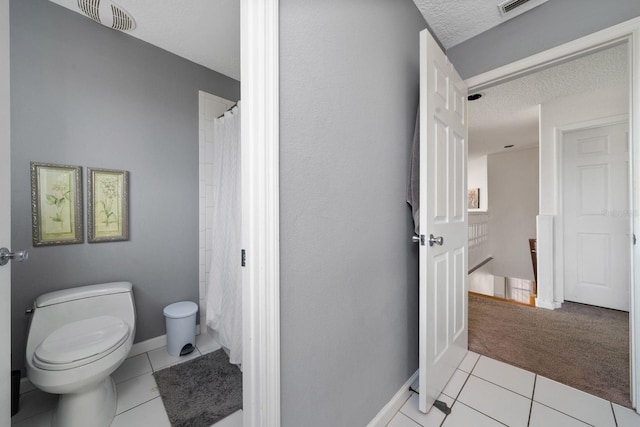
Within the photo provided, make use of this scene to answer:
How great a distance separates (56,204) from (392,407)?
94.3 inches

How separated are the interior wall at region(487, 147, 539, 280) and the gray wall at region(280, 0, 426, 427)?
15.5ft

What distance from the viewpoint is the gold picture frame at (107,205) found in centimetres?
168

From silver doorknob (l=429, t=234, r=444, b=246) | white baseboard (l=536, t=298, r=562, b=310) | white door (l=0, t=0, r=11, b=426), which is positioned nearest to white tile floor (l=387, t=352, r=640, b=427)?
silver doorknob (l=429, t=234, r=444, b=246)

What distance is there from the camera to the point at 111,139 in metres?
1.76

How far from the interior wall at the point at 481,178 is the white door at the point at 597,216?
245 cm

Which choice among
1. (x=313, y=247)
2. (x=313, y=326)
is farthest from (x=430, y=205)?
(x=313, y=326)

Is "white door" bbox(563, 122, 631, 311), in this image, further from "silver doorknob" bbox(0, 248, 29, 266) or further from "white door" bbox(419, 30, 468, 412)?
"silver doorknob" bbox(0, 248, 29, 266)

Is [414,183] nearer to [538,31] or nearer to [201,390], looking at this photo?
[538,31]

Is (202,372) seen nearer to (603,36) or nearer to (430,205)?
(430,205)

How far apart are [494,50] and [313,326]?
7.04ft

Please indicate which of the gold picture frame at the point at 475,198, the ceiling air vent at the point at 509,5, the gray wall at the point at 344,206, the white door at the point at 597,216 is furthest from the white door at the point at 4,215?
the gold picture frame at the point at 475,198

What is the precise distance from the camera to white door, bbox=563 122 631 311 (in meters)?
2.53

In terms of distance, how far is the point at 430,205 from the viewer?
1.26 m

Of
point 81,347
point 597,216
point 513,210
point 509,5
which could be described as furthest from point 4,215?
point 513,210
